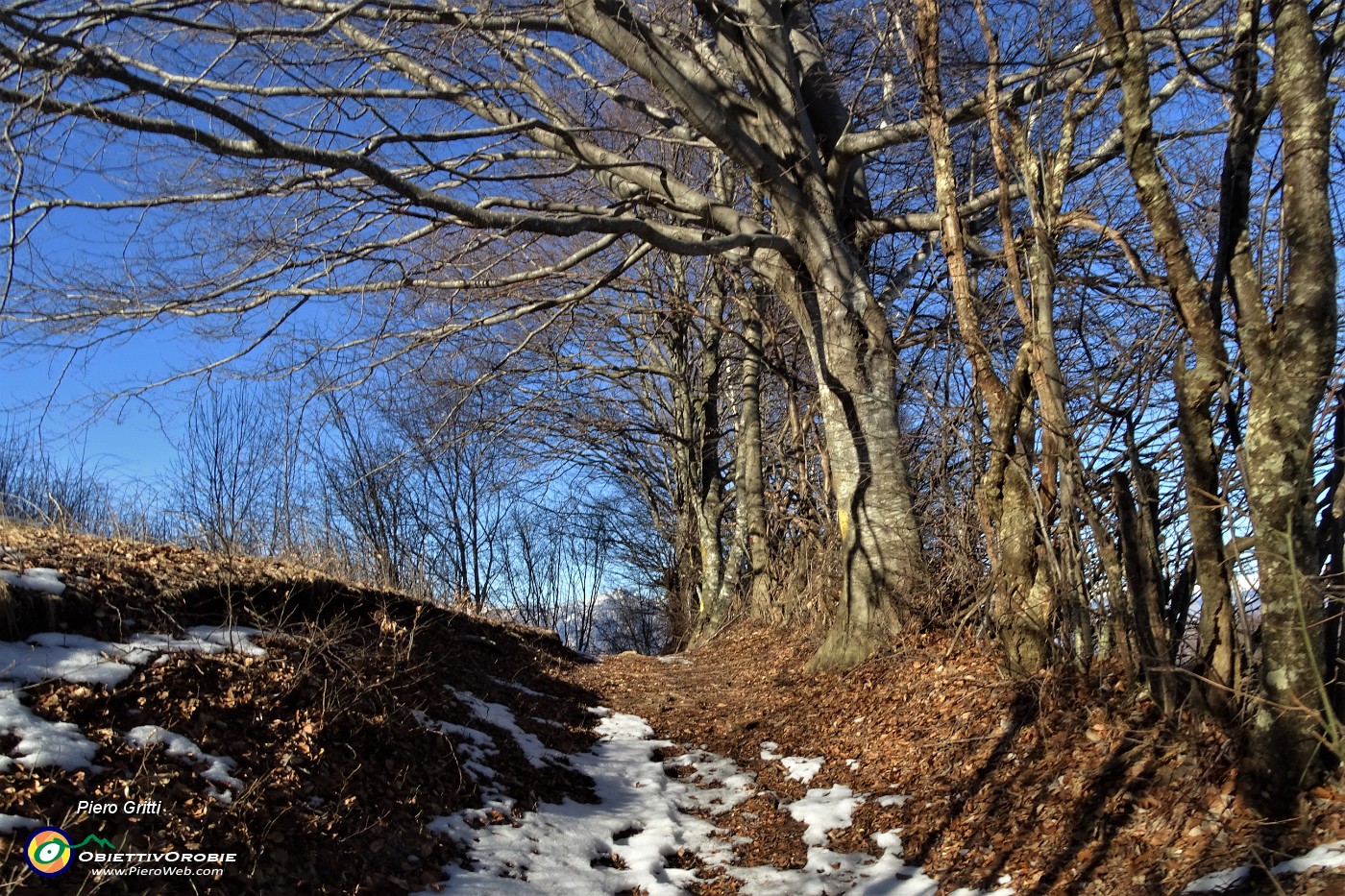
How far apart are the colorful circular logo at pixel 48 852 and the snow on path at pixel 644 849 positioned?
1.32 m

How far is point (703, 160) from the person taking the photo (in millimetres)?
13703

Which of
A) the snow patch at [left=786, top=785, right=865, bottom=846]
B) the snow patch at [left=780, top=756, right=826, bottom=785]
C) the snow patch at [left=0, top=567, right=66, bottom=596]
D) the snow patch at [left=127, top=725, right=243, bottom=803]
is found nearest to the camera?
the snow patch at [left=127, top=725, right=243, bottom=803]

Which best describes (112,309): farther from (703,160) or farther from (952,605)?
(703,160)

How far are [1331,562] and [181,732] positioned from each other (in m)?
4.94

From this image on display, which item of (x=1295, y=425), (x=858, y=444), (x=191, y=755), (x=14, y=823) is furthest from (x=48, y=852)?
(x=858, y=444)

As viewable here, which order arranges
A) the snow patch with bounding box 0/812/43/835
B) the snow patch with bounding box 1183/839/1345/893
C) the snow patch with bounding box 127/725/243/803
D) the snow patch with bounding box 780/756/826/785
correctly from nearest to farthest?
the snow patch with bounding box 1183/839/1345/893, the snow patch with bounding box 0/812/43/835, the snow patch with bounding box 127/725/243/803, the snow patch with bounding box 780/756/826/785

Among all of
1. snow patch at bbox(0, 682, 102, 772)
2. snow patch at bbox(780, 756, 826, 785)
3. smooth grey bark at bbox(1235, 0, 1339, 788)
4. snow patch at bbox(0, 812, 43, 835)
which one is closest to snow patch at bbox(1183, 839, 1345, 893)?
smooth grey bark at bbox(1235, 0, 1339, 788)

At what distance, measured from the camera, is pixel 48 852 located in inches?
115

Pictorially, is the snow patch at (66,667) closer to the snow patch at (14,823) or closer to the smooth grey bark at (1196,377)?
the snow patch at (14,823)

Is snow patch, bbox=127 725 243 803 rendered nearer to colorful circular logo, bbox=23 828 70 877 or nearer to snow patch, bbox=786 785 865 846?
colorful circular logo, bbox=23 828 70 877

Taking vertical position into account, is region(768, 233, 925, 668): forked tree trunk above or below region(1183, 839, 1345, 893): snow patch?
above

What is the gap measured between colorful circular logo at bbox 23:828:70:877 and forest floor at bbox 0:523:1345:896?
0.09ft

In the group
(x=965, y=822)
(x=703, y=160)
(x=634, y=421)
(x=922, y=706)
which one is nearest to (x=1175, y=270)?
(x=965, y=822)

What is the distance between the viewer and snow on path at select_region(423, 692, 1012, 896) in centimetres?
390
